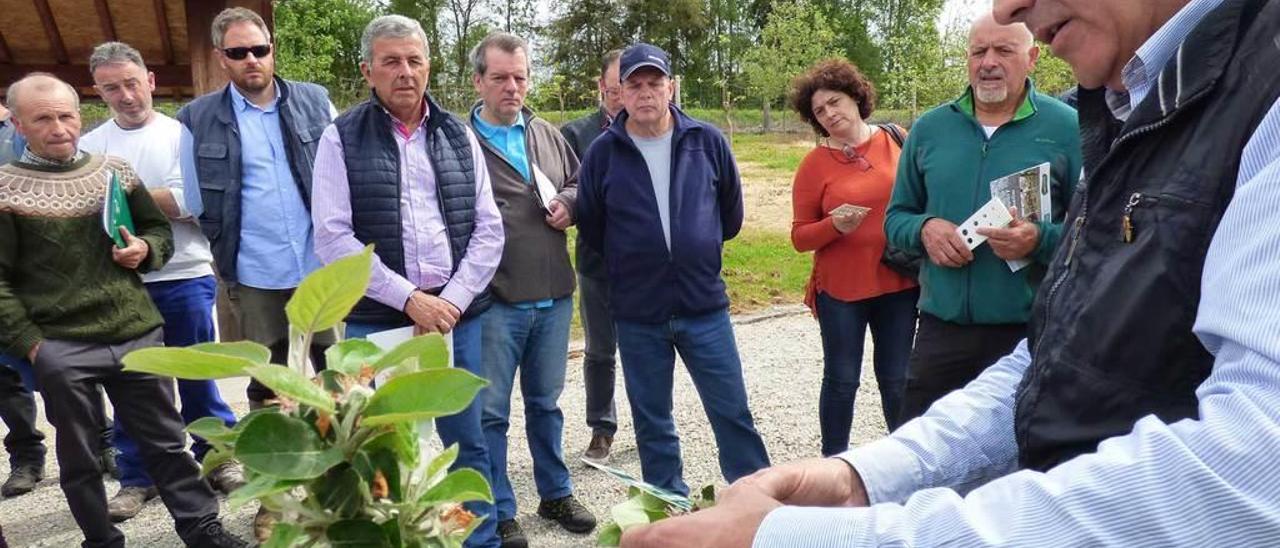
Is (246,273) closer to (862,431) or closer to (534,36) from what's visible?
(862,431)

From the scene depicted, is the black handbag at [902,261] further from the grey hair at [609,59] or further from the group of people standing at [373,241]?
the grey hair at [609,59]

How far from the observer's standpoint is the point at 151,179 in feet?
15.0

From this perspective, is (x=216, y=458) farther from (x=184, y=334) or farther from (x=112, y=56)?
(x=112, y=56)

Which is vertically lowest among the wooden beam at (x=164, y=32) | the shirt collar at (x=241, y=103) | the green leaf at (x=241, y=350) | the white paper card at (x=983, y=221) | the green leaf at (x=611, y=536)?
the green leaf at (x=611, y=536)

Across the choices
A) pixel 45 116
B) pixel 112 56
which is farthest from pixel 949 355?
pixel 112 56

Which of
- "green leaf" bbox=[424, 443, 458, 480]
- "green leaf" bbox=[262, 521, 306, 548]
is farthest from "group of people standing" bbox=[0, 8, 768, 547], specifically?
"green leaf" bbox=[262, 521, 306, 548]

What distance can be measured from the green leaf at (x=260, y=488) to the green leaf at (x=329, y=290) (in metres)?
0.16

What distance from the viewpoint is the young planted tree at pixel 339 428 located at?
0.95 meters

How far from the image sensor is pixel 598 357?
16.9ft

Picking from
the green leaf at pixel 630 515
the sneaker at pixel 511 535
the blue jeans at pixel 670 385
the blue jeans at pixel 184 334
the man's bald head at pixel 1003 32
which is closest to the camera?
the green leaf at pixel 630 515

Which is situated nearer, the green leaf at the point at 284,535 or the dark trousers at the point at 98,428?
the green leaf at the point at 284,535

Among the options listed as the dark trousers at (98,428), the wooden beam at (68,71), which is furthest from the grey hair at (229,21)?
the wooden beam at (68,71)

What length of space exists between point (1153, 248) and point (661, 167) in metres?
3.06

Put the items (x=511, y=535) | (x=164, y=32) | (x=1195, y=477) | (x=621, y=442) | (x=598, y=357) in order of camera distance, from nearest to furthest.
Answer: (x=1195, y=477) → (x=511, y=535) → (x=598, y=357) → (x=621, y=442) → (x=164, y=32)
